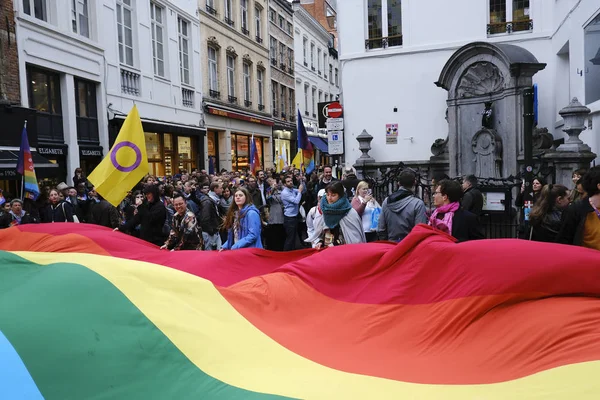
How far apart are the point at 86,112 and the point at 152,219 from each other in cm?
1274

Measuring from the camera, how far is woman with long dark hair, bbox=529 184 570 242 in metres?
6.45

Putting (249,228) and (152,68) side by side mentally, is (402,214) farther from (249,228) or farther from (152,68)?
(152,68)

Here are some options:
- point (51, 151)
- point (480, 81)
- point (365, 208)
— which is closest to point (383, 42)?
A: point (480, 81)

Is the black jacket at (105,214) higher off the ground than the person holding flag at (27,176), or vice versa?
the person holding flag at (27,176)

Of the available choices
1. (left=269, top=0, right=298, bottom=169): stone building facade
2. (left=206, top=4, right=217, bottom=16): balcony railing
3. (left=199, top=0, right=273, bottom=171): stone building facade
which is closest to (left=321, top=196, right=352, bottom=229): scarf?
(left=199, top=0, right=273, bottom=171): stone building facade

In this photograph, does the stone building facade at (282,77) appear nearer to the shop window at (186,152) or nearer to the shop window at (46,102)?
the shop window at (186,152)

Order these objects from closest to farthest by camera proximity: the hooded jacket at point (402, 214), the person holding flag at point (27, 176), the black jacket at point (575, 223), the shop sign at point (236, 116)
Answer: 1. the black jacket at point (575, 223)
2. the hooded jacket at point (402, 214)
3. the person holding flag at point (27, 176)
4. the shop sign at point (236, 116)

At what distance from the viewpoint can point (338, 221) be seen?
6852 millimetres

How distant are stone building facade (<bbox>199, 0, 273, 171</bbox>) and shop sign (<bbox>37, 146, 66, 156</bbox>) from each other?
10.8 meters

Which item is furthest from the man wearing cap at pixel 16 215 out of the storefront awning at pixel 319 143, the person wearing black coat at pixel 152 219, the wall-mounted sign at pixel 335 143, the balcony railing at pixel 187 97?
the storefront awning at pixel 319 143

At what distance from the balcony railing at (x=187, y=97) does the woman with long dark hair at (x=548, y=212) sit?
70.2ft

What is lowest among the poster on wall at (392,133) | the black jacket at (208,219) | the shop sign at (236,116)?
the black jacket at (208,219)

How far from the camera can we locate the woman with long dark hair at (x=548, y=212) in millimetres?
6449

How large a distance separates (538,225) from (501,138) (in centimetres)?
1109
